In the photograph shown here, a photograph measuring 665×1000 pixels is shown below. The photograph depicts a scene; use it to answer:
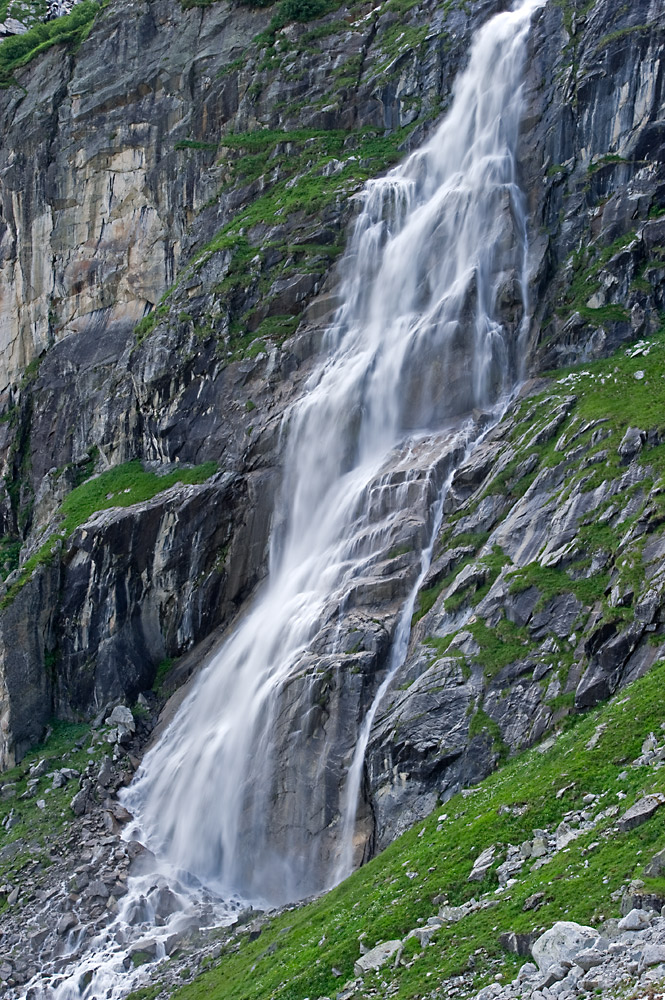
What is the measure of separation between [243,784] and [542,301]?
22.7 meters

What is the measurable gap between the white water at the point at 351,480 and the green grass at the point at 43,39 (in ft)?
105

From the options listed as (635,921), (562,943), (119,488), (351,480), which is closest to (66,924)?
(351,480)

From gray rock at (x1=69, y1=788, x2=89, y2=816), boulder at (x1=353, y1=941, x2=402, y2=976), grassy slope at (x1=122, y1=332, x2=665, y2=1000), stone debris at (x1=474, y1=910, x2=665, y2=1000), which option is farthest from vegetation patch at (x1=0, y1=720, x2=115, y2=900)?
stone debris at (x1=474, y1=910, x2=665, y2=1000)

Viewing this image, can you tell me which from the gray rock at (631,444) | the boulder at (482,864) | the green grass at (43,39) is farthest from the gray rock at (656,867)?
the green grass at (43,39)

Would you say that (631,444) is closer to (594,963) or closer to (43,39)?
(594,963)

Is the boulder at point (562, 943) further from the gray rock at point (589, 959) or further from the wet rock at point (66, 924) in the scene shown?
the wet rock at point (66, 924)

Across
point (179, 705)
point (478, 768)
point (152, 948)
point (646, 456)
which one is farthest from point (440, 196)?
point (152, 948)

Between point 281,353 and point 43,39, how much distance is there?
1874 inches

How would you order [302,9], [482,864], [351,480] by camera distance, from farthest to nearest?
[302,9] < [351,480] < [482,864]

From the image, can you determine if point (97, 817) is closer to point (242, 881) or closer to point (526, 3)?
point (242, 881)

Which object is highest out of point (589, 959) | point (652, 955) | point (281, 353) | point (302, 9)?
point (302, 9)

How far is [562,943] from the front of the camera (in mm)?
13906

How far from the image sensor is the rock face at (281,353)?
1095 inches

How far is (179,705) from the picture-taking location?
40094 mm
